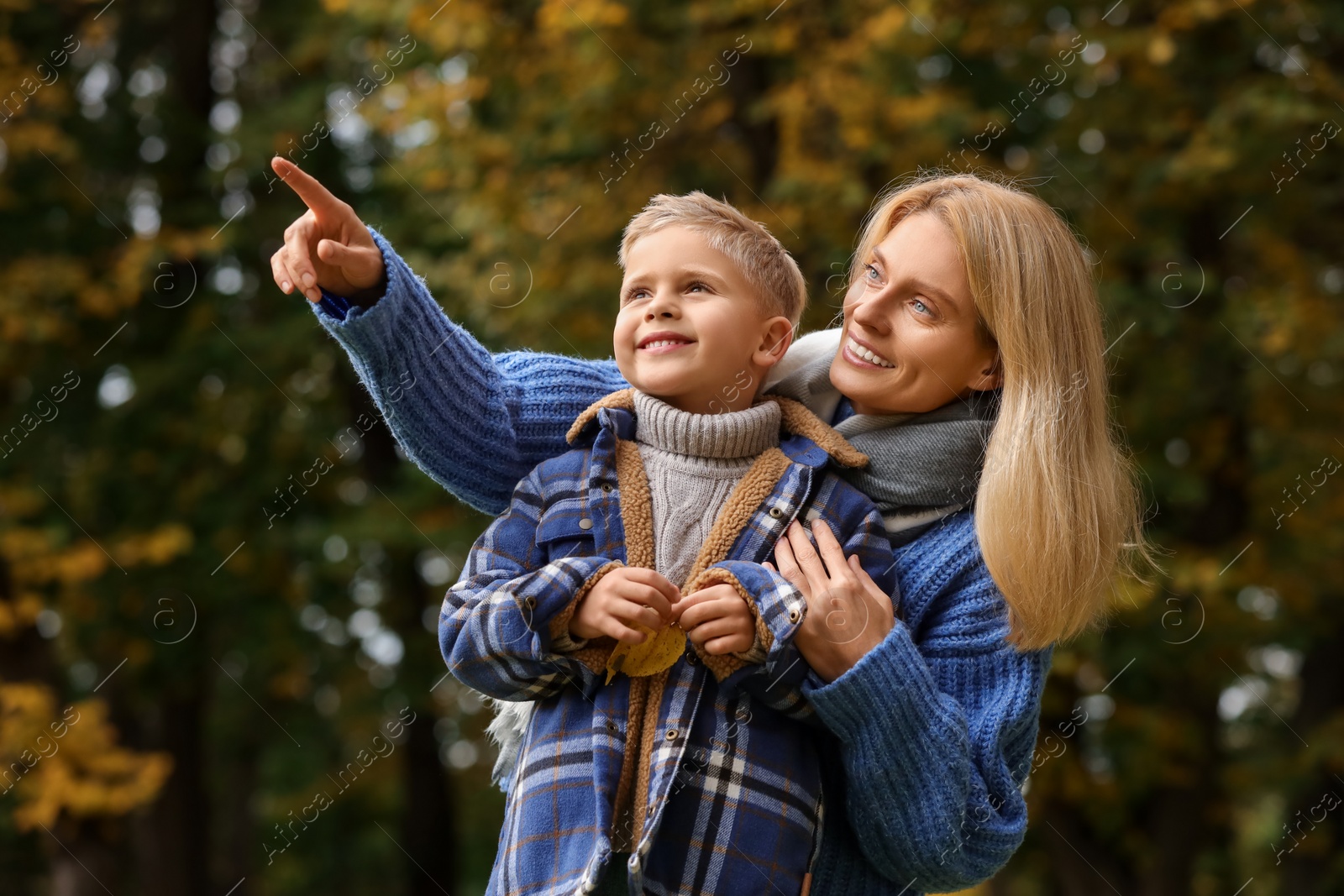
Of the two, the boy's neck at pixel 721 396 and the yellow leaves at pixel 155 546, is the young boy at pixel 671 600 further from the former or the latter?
the yellow leaves at pixel 155 546

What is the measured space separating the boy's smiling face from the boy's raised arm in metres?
0.23

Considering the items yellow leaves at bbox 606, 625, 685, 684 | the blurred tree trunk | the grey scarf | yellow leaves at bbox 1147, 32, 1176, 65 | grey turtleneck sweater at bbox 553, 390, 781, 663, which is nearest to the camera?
yellow leaves at bbox 606, 625, 685, 684

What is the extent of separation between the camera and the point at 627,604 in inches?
75.2

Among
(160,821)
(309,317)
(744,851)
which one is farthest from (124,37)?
(744,851)

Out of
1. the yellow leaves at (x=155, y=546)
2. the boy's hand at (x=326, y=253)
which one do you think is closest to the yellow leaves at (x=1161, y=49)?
the boy's hand at (x=326, y=253)

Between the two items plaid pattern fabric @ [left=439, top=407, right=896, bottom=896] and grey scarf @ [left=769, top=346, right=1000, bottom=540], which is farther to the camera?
grey scarf @ [left=769, top=346, right=1000, bottom=540]

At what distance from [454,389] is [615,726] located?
609 mm

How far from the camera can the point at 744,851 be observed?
77.9 inches

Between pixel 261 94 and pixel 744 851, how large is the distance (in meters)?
9.58

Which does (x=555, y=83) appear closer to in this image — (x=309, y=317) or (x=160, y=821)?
(x=309, y=317)

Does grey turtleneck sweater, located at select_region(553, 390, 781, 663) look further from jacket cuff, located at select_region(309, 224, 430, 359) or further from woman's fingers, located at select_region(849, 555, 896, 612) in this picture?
jacket cuff, located at select_region(309, 224, 430, 359)

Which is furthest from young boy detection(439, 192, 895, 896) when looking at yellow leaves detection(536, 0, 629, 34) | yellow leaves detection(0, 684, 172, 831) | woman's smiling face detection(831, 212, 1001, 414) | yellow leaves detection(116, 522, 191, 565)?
yellow leaves detection(0, 684, 172, 831)

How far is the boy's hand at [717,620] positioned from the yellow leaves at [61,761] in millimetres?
6985

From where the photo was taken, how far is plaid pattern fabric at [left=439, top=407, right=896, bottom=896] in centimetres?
197
